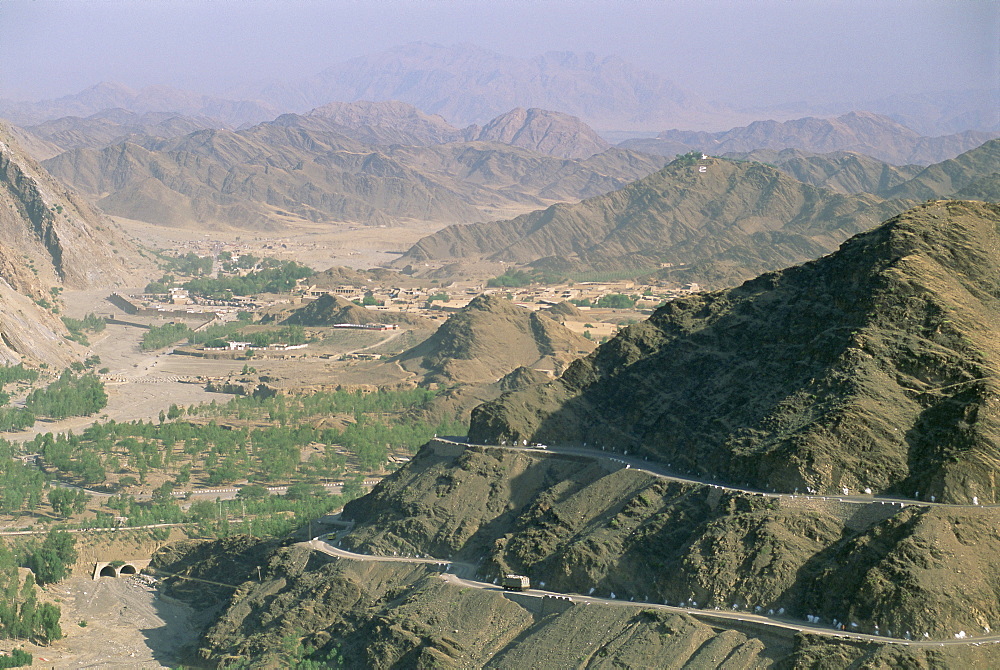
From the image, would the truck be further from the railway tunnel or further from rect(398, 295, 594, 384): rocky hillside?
rect(398, 295, 594, 384): rocky hillside

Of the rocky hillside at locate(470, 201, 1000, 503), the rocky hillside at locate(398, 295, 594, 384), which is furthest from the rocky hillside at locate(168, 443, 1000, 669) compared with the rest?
the rocky hillside at locate(398, 295, 594, 384)

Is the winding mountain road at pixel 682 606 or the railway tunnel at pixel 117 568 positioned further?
the railway tunnel at pixel 117 568

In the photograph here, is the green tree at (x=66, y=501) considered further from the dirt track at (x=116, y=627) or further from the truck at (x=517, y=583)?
the truck at (x=517, y=583)

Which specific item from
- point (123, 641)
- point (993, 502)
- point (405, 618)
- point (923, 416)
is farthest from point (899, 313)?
point (123, 641)

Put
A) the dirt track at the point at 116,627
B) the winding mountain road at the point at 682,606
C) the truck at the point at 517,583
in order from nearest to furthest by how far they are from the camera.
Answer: the winding mountain road at the point at 682,606, the truck at the point at 517,583, the dirt track at the point at 116,627

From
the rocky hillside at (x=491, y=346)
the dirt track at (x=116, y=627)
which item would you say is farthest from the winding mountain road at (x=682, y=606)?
the rocky hillside at (x=491, y=346)
